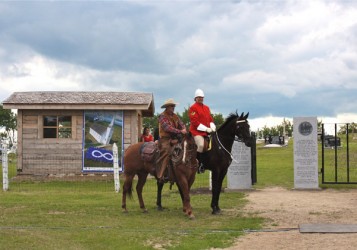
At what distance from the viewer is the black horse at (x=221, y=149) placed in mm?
10852

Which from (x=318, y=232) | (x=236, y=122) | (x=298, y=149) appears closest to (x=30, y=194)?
(x=236, y=122)

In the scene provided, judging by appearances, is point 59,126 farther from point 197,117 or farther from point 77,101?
point 197,117

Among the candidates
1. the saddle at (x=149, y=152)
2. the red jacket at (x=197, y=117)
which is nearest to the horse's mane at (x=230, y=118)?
the red jacket at (x=197, y=117)

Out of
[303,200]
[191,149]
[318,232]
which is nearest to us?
[318,232]

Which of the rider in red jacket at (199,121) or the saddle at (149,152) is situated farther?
the saddle at (149,152)

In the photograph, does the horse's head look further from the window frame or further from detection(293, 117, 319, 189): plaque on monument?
the window frame

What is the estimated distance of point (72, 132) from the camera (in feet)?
66.8

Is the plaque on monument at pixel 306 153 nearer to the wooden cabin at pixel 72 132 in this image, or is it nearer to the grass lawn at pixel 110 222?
the grass lawn at pixel 110 222

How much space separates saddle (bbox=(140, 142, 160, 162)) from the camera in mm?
10750

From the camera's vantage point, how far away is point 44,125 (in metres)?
20.5

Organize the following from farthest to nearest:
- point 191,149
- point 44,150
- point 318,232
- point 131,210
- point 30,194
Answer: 1. point 44,150
2. point 30,194
3. point 131,210
4. point 191,149
5. point 318,232

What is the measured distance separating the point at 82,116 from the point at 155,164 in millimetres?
10434

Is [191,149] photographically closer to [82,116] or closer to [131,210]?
[131,210]

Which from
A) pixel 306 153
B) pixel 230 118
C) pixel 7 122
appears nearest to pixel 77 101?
pixel 306 153
